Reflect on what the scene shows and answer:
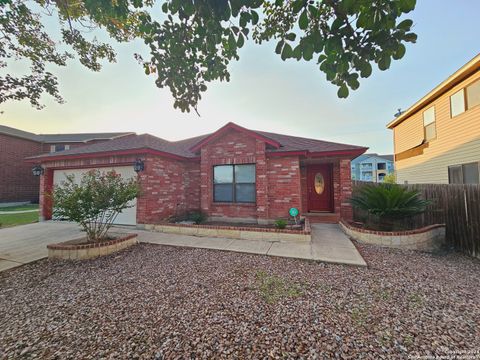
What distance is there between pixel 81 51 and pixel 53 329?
7.12m

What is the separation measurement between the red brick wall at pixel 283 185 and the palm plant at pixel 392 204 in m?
2.36

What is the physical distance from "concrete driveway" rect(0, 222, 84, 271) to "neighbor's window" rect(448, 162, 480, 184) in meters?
15.3

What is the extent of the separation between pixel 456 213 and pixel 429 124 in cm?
733

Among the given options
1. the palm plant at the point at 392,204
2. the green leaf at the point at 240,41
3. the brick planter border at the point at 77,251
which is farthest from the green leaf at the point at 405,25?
the brick planter border at the point at 77,251

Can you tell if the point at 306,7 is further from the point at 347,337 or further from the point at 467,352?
the point at 467,352

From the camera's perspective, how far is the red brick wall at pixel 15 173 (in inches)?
597

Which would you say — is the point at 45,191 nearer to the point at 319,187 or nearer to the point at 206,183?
the point at 206,183

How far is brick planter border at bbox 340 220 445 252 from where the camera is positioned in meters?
4.89

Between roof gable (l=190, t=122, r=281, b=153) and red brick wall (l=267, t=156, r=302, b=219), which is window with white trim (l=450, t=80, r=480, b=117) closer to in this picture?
red brick wall (l=267, t=156, r=302, b=219)

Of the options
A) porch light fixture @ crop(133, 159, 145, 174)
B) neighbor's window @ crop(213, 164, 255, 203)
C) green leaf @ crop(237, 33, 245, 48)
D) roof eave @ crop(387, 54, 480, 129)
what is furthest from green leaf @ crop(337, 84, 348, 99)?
roof eave @ crop(387, 54, 480, 129)

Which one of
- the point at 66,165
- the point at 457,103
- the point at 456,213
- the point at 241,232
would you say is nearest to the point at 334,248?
the point at 241,232

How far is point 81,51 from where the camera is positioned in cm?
535

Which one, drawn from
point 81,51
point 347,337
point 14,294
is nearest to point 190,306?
point 347,337

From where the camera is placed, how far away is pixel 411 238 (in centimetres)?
489
